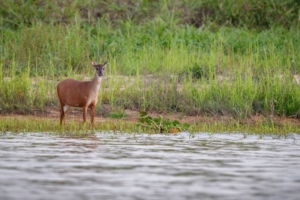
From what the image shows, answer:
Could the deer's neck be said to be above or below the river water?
above

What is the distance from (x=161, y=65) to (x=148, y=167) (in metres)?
6.53

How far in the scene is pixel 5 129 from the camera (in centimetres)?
976

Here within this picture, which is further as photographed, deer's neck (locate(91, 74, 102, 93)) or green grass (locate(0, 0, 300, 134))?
green grass (locate(0, 0, 300, 134))

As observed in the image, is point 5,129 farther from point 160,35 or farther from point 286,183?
point 160,35

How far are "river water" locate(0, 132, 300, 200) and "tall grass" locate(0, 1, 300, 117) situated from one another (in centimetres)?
244

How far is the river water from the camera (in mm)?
5812

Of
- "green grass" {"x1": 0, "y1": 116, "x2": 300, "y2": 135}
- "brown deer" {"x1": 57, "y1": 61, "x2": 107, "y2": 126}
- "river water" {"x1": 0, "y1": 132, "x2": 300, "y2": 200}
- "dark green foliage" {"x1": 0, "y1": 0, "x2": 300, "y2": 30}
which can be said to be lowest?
"river water" {"x1": 0, "y1": 132, "x2": 300, "y2": 200}

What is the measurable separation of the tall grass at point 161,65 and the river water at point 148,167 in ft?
8.00

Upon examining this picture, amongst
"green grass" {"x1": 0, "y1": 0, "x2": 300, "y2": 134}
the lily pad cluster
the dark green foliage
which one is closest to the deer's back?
the lily pad cluster

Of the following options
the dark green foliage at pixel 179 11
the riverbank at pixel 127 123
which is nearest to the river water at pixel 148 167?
the riverbank at pixel 127 123

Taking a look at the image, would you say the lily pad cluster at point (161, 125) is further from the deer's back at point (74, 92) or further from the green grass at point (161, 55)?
the green grass at point (161, 55)

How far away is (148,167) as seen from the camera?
6973mm

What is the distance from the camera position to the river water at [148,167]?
19.1ft

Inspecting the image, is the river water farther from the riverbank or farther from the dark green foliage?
the dark green foliage
